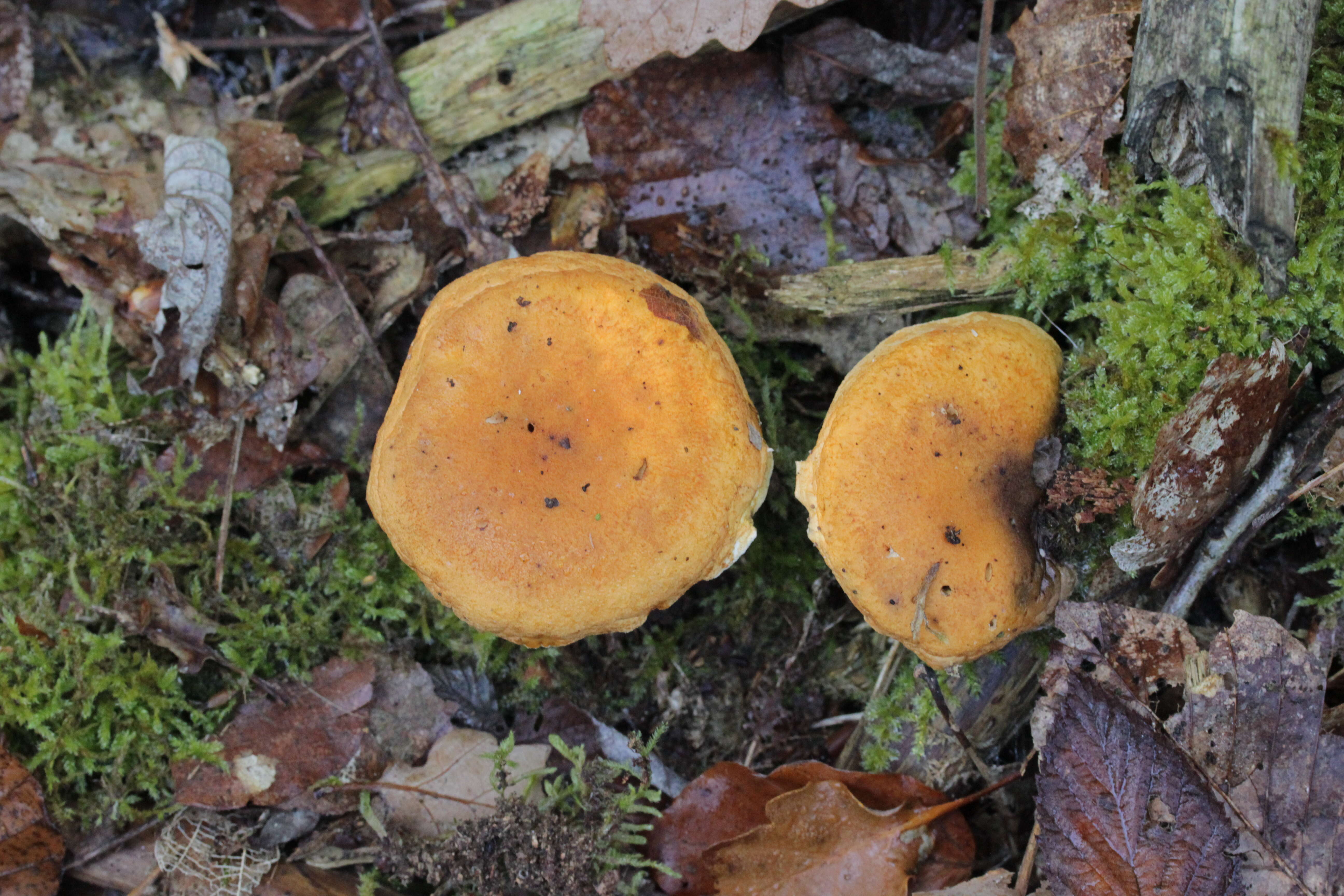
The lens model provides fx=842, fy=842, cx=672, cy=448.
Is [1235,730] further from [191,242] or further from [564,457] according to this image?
[191,242]

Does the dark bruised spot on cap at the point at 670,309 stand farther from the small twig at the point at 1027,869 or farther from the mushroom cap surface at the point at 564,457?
the small twig at the point at 1027,869

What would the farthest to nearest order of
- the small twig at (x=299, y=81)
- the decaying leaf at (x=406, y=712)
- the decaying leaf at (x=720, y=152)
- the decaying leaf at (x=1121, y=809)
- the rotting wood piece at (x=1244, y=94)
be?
the small twig at (x=299, y=81), the decaying leaf at (x=720, y=152), the decaying leaf at (x=406, y=712), the decaying leaf at (x=1121, y=809), the rotting wood piece at (x=1244, y=94)

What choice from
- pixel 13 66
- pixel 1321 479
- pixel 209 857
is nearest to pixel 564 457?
pixel 209 857

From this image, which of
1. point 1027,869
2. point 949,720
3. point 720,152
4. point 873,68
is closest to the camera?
point 1027,869

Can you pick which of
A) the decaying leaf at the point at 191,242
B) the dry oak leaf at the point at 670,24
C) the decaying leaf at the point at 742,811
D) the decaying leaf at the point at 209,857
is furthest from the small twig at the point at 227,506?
the dry oak leaf at the point at 670,24

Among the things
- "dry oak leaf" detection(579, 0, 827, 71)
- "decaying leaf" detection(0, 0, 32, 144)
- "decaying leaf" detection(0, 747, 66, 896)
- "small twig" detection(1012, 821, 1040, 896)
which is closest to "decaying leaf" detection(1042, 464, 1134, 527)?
"small twig" detection(1012, 821, 1040, 896)

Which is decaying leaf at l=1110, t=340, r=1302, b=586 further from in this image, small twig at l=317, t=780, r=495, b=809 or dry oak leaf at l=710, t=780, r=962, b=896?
small twig at l=317, t=780, r=495, b=809
